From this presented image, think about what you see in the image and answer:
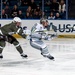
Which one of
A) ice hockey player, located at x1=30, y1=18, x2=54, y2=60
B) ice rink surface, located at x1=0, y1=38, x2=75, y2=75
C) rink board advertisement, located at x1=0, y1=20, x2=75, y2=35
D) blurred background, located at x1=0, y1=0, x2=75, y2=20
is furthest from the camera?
blurred background, located at x1=0, y1=0, x2=75, y2=20

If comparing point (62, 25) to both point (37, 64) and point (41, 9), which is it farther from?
point (37, 64)

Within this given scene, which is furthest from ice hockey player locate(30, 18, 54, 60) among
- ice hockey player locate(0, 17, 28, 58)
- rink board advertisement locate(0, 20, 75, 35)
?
rink board advertisement locate(0, 20, 75, 35)

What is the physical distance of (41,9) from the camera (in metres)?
15.9

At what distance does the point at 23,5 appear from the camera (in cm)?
1620

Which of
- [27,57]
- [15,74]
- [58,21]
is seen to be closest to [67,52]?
[27,57]

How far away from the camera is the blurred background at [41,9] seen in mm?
15531

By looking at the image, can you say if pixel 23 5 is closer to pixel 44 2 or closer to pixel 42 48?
pixel 44 2

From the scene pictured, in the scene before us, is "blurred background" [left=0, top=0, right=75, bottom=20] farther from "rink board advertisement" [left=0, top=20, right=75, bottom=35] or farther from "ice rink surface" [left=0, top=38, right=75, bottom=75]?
"ice rink surface" [left=0, top=38, right=75, bottom=75]

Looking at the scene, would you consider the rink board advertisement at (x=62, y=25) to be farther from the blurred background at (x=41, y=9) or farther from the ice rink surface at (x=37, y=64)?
the ice rink surface at (x=37, y=64)

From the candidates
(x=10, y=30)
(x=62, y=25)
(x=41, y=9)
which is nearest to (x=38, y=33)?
(x=10, y=30)

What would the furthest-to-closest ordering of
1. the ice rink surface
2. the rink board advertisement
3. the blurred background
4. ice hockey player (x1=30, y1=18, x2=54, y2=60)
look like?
the blurred background
the rink board advertisement
ice hockey player (x1=30, y1=18, x2=54, y2=60)
the ice rink surface

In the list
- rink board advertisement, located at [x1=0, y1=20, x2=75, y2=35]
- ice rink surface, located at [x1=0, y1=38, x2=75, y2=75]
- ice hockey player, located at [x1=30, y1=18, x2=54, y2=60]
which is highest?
ice hockey player, located at [x1=30, y1=18, x2=54, y2=60]

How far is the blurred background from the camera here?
15.5m

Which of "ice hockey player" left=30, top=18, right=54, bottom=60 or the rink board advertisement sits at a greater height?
"ice hockey player" left=30, top=18, right=54, bottom=60
